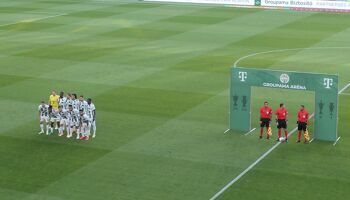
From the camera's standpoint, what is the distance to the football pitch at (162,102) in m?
23.1

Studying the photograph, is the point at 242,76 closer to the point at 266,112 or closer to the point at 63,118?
the point at 266,112

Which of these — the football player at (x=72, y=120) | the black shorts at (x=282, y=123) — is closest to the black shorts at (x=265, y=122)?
the black shorts at (x=282, y=123)

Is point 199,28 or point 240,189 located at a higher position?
point 199,28

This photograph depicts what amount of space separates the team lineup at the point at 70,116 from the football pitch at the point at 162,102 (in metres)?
0.57

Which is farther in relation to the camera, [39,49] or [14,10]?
[14,10]

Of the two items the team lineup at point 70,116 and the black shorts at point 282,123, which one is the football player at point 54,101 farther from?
the black shorts at point 282,123

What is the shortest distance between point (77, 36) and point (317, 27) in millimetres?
19556

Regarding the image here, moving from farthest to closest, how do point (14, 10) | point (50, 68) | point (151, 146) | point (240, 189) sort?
point (14, 10)
point (50, 68)
point (151, 146)
point (240, 189)

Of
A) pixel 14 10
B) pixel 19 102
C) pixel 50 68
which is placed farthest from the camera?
pixel 14 10

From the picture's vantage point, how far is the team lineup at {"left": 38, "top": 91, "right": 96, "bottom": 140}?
27.7m

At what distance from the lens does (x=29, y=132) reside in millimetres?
29000

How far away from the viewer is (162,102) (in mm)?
33156

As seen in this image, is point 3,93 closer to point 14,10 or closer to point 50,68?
point 50,68

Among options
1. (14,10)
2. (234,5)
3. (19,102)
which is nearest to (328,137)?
(19,102)
